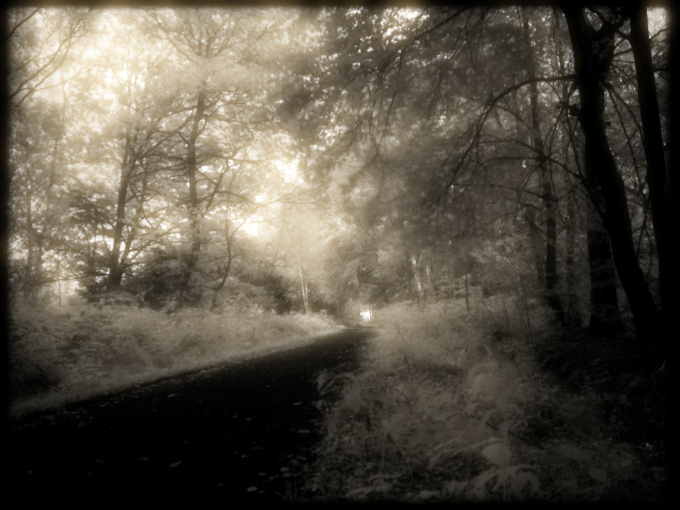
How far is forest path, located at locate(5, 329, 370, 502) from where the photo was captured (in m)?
3.43

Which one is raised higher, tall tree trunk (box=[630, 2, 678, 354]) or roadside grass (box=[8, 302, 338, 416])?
tall tree trunk (box=[630, 2, 678, 354])

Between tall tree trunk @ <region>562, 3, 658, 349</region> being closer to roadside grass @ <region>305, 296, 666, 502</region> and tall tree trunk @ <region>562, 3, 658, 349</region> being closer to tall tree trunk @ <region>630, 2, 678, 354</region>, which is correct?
tall tree trunk @ <region>630, 2, 678, 354</region>

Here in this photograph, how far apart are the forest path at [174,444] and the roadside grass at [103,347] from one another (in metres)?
1.37

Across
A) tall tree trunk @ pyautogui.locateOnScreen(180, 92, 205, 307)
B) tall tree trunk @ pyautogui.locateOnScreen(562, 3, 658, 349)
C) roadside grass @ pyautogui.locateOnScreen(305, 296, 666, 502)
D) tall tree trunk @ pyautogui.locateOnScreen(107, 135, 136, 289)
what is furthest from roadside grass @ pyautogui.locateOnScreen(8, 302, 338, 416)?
tall tree trunk @ pyautogui.locateOnScreen(562, 3, 658, 349)

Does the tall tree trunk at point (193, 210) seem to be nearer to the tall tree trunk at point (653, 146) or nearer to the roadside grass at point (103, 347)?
the roadside grass at point (103, 347)

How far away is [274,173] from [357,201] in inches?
392

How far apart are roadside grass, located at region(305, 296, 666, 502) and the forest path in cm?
45

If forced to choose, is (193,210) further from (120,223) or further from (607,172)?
(607,172)

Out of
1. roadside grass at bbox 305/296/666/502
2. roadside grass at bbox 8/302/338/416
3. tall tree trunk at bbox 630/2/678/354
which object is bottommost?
roadside grass at bbox 305/296/666/502

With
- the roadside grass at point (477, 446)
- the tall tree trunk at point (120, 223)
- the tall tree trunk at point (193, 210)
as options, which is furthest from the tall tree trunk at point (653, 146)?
the tall tree trunk at point (120, 223)

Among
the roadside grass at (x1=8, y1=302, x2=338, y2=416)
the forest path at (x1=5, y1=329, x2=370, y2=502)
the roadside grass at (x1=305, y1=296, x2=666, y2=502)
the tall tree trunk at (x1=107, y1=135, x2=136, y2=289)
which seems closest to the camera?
the roadside grass at (x1=305, y1=296, x2=666, y2=502)

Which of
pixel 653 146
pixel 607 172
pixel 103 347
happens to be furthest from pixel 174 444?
pixel 103 347

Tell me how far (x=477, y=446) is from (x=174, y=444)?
3.37m

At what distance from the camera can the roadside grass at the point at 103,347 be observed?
791 centimetres
